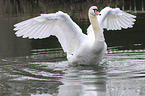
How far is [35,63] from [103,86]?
3344 millimetres

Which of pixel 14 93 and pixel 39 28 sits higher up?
pixel 39 28

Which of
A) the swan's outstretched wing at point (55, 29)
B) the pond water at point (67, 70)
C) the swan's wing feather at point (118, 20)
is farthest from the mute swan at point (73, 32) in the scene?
the swan's wing feather at point (118, 20)

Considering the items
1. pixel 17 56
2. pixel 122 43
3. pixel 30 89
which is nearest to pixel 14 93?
pixel 30 89

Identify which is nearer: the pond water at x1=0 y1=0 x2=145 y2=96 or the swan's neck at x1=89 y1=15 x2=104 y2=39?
the pond water at x1=0 y1=0 x2=145 y2=96

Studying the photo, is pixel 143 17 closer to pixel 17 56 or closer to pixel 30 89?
pixel 17 56

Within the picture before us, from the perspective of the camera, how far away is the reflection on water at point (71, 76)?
6848mm

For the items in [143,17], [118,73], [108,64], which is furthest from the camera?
[143,17]

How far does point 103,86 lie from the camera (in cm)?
714

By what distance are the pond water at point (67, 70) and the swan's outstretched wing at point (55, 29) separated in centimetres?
65

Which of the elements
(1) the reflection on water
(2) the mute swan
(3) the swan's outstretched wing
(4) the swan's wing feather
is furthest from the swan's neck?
(4) the swan's wing feather

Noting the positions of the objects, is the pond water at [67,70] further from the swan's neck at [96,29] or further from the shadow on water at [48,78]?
the swan's neck at [96,29]

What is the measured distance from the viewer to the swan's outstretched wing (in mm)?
9230

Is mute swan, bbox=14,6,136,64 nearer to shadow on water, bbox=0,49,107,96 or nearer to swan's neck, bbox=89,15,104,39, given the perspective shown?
swan's neck, bbox=89,15,104,39

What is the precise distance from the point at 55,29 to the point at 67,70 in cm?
128
